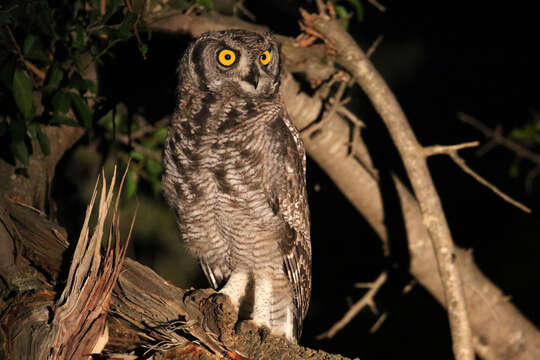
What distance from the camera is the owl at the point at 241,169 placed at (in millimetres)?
1976

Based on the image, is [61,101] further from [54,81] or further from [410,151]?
[410,151]

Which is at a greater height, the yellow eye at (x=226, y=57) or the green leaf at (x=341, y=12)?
the green leaf at (x=341, y=12)

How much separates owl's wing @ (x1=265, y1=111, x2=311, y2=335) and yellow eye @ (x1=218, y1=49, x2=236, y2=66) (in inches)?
11.3

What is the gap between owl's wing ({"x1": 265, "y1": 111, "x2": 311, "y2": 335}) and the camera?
202cm

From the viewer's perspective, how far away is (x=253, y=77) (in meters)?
2.07

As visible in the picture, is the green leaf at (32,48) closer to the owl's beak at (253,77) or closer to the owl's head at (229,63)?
the owl's head at (229,63)

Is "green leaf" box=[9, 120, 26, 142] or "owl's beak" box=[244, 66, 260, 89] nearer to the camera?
"green leaf" box=[9, 120, 26, 142]

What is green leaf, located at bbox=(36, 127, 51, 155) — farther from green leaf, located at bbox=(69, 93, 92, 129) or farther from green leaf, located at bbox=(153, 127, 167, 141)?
green leaf, located at bbox=(153, 127, 167, 141)

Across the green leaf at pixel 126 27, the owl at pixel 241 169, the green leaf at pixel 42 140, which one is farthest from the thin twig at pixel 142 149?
the green leaf at pixel 126 27

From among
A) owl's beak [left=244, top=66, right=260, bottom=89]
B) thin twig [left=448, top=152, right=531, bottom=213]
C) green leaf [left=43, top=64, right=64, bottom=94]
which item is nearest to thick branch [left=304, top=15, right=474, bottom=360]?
thin twig [left=448, top=152, right=531, bottom=213]

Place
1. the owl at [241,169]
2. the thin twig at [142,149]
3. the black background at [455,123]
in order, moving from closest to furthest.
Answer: the owl at [241,169]
the thin twig at [142,149]
the black background at [455,123]

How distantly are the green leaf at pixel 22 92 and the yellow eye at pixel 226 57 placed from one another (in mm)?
725

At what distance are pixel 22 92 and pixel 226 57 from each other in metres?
0.78

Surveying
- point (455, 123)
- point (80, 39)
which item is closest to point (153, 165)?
point (80, 39)
